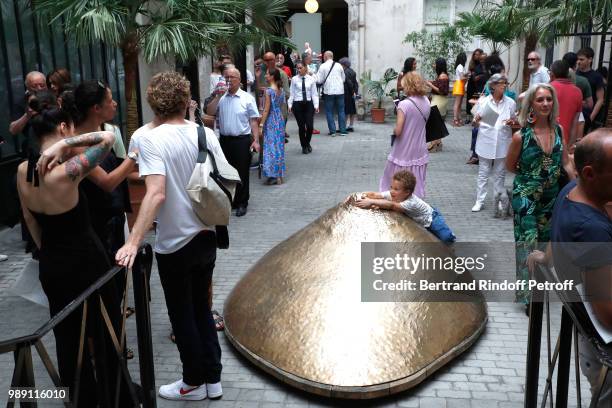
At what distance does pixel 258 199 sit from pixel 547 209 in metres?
4.85

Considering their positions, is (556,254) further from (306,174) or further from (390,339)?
(306,174)

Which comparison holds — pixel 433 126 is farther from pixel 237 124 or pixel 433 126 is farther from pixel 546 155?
pixel 237 124

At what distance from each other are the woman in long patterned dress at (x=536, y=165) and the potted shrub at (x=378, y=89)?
1247cm

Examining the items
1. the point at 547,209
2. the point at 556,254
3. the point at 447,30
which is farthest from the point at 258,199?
the point at 447,30

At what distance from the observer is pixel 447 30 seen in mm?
17266

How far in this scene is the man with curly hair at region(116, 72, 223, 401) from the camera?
3209 mm

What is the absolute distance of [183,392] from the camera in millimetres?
3623

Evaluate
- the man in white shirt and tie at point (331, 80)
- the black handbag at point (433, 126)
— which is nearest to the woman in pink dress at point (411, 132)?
the black handbag at point (433, 126)

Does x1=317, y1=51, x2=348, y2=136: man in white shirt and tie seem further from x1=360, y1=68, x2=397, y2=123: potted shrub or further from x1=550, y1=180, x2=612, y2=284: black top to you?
x1=550, y1=180, x2=612, y2=284: black top

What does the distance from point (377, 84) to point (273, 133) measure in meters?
8.19

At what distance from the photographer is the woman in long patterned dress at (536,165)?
4551mm

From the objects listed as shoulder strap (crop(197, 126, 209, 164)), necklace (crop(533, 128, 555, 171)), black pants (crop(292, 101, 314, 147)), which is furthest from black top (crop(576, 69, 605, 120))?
shoulder strap (crop(197, 126, 209, 164))

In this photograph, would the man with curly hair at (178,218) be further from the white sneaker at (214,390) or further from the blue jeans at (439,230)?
the blue jeans at (439,230)

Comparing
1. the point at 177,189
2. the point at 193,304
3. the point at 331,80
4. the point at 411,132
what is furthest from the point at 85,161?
the point at 331,80
